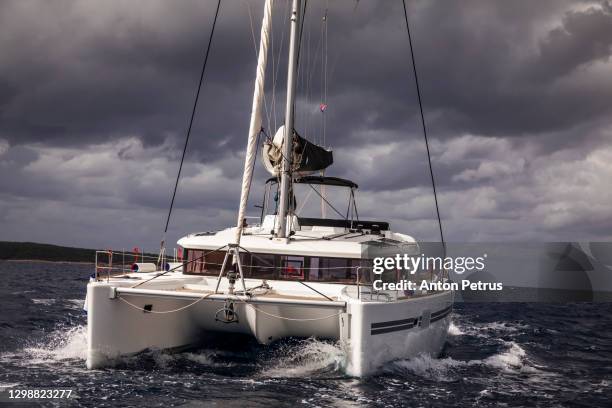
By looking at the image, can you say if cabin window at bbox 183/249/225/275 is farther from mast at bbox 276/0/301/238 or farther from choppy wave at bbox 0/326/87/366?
choppy wave at bbox 0/326/87/366

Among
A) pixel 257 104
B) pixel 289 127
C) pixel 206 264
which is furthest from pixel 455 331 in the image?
pixel 257 104

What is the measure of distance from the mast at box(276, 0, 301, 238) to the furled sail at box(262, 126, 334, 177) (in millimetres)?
482

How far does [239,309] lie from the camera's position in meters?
10.9

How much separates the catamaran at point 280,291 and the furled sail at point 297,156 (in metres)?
0.03

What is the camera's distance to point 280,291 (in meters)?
11.5

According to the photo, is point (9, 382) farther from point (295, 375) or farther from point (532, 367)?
point (532, 367)

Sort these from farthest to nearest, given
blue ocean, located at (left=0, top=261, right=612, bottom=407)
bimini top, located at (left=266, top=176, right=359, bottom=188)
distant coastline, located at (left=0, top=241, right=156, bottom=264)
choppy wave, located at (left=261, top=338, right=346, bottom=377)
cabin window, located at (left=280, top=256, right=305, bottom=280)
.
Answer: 1. distant coastline, located at (left=0, top=241, right=156, bottom=264)
2. bimini top, located at (left=266, top=176, right=359, bottom=188)
3. cabin window, located at (left=280, top=256, right=305, bottom=280)
4. choppy wave, located at (left=261, top=338, right=346, bottom=377)
5. blue ocean, located at (left=0, top=261, right=612, bottom=407)

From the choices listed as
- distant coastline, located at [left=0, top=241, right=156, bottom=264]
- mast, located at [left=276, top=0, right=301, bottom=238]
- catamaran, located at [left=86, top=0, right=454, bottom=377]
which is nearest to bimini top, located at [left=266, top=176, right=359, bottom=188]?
catamaran, located at [left=86, top=0, right=454, bottom=377]

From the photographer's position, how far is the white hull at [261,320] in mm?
9570

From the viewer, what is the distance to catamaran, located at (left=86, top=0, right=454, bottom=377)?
9.88 metres

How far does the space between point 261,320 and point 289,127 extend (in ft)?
14.0

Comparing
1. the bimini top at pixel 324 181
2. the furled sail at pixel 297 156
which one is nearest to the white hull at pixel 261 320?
the furled sail at pixel 297 156

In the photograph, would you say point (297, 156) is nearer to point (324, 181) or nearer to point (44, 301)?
point (324, 181)

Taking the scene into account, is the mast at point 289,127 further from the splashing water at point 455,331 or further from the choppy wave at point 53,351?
the splashing water at point 455,331
